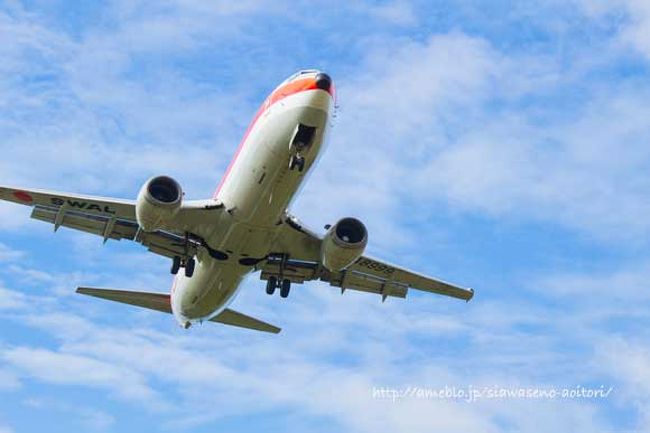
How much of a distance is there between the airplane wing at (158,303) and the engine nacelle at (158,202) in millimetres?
7775

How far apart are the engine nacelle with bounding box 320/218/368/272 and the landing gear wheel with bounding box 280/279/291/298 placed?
3447 mm

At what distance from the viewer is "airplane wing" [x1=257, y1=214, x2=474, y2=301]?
3638 cm

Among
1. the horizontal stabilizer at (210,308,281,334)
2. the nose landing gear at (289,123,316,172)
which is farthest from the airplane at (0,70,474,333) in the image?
the horizontal stabilizer at (210,308,281,334)

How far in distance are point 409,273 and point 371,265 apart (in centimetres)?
142

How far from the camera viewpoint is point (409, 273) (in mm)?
39031

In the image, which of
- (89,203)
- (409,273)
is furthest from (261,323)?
(89,203)

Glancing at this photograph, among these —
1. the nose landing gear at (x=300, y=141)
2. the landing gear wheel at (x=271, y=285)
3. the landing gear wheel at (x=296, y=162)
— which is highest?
the nose landing gear at (x=300, y=141)

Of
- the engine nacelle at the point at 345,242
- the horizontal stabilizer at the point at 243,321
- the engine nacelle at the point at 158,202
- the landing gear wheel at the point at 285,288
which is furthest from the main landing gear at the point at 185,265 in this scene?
the horizontal stabilizer at the point at 243,321

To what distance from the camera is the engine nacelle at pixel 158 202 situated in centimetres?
3238

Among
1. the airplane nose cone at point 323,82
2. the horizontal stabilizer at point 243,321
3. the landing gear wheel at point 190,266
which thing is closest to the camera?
the airplane nose cone at point 323,82

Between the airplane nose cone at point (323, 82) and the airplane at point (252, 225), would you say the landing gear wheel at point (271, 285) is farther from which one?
the airplane nose cone at point (323, 82)

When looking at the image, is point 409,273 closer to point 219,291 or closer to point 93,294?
point 219,291

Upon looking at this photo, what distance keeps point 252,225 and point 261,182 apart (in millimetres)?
2105

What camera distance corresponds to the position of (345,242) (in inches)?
1346
